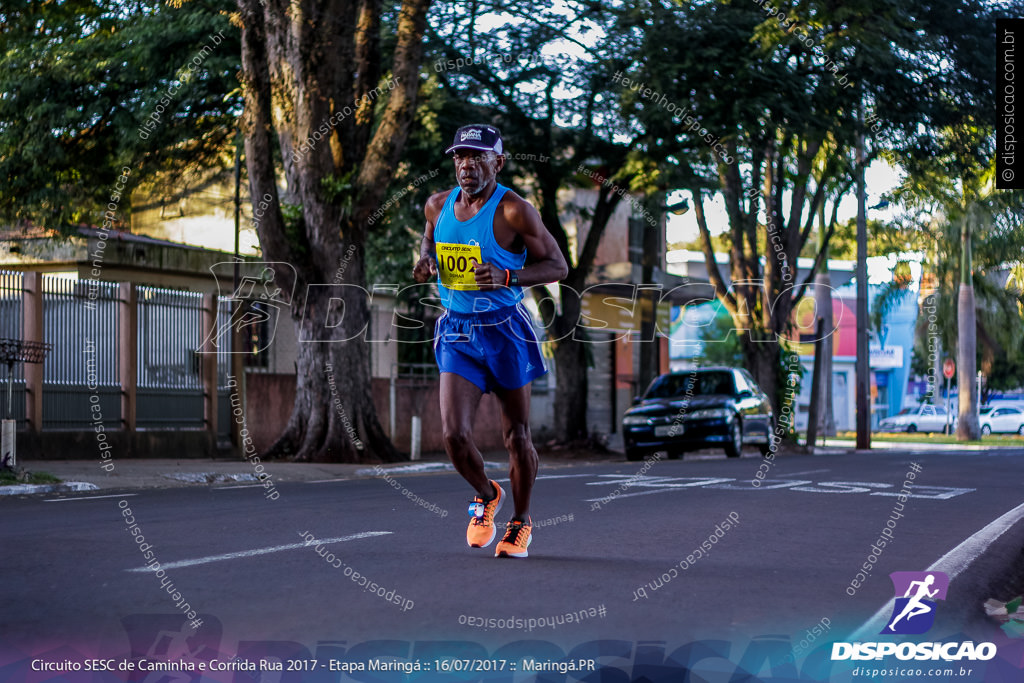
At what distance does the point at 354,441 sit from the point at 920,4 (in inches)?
437

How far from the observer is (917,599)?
5.23 m

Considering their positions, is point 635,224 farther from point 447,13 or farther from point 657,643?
point 657,643

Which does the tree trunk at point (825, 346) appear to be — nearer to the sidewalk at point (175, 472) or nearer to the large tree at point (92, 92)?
the large tree at point (92, 92)

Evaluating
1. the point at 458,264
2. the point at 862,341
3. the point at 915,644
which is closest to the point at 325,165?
the point at 458,264

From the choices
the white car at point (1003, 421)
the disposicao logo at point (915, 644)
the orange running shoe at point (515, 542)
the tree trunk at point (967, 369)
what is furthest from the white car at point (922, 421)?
the disposicao logo at point (915, 644)

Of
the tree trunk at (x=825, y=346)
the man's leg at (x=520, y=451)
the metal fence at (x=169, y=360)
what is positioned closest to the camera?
the man's leg at (x=520, y=451)

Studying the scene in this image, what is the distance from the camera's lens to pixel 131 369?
17438mm

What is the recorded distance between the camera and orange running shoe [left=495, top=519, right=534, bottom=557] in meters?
6.33

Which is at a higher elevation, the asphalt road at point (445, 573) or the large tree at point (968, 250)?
the large tree at point (968, 250)

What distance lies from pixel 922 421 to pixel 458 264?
52.1 m

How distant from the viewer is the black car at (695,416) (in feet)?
70.2

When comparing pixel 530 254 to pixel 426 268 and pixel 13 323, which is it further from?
pixel 13 323

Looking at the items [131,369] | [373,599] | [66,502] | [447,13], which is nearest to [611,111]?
[447,13]

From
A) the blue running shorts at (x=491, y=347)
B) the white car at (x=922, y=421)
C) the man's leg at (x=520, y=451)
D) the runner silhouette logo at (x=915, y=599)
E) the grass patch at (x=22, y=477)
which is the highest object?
the blue running shorts at (x=491, y=347)
